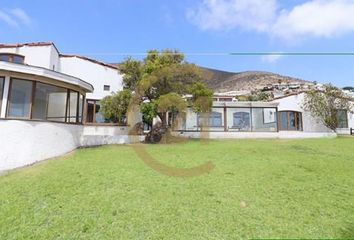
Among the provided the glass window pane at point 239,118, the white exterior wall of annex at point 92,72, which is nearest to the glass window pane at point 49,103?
the white exterior wall of annex at point 92,72

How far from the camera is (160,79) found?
18484mm

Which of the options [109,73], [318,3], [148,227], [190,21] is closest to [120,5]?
[190,21]

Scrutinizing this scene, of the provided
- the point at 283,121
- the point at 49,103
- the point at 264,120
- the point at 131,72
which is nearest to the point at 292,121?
the point at 283,121

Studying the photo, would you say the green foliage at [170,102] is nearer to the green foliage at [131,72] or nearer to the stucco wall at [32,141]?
the green foliage at [131,72]

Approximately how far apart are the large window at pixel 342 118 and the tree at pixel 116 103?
2050 centimetres

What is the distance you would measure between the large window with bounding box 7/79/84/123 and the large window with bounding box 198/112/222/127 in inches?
498

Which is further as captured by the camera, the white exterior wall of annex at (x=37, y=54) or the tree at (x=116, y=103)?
the white exterior wall of annex at (x=37, y=54)

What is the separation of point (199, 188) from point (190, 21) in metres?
14.3

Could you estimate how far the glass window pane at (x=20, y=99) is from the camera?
421 inches

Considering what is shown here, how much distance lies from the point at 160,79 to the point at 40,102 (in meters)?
8.70

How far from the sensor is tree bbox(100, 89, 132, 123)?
18.4 metres

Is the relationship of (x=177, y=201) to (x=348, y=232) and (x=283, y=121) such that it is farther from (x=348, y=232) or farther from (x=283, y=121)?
(x=283, y=121)

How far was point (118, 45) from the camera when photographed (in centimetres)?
2044

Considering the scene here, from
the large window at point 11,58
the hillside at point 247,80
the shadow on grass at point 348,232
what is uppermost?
the hillside at point 247,80
